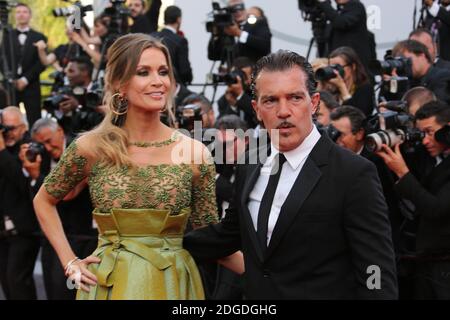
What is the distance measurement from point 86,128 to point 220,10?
1975mm

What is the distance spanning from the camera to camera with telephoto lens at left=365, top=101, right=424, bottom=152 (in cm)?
555

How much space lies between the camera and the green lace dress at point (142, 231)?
13.4 feet

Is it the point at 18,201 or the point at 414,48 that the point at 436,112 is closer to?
the point at 414,48

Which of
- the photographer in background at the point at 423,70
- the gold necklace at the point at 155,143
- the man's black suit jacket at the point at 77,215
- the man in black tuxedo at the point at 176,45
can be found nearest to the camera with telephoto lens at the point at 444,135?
the photographer in background at the point at 423,70

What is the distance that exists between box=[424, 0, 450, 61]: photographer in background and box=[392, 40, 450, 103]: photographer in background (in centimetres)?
88

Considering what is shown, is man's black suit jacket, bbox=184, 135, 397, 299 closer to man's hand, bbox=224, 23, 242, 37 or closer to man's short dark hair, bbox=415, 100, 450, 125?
man's short dark hair, bbox=415, 100, 450, 125

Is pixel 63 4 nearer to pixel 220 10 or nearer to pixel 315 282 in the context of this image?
pixel 220 10

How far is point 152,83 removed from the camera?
4191mm

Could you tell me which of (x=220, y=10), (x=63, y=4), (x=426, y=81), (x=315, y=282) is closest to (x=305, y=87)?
(x=315, y=282)

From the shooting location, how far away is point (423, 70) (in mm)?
6914

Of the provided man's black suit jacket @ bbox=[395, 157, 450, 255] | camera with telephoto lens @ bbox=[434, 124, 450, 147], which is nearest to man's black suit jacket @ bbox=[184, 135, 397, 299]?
man's black suit jacket @ bbox=[395, 157, 450, 255]

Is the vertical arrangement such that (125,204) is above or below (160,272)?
above

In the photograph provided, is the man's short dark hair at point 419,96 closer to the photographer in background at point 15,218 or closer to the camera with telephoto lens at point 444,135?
the camera with telephoto lens at point 444,135

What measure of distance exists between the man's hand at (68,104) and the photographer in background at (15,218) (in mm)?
394
